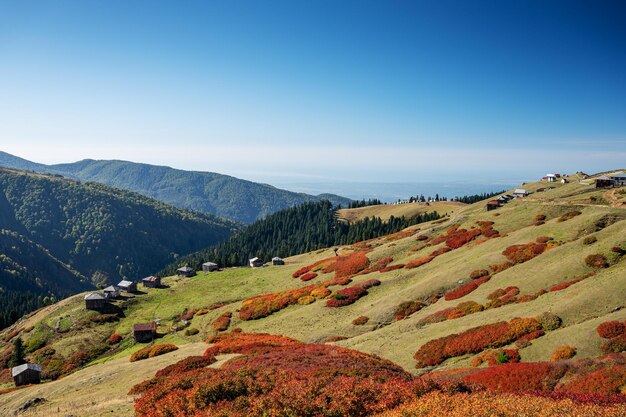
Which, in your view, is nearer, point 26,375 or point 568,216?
point 26,375

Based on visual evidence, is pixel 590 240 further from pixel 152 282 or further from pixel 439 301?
pixel 152 282

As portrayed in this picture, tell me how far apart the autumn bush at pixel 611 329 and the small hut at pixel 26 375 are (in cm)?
7315

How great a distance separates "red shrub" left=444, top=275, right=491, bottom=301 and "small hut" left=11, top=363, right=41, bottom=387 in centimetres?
6251

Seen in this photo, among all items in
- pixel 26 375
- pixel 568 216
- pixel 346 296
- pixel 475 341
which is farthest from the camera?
pixel 568 216

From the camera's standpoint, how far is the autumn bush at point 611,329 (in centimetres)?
2830

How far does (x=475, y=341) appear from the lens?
1340 inches

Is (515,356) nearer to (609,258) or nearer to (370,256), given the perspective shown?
(609,258)

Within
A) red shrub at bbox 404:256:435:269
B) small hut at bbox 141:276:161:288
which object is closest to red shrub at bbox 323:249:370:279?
red shrub at bbox 404:256:435:269

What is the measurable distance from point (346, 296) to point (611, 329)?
37127 mm

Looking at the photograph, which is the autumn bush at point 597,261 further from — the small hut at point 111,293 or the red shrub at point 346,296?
the small hut at point 111,293

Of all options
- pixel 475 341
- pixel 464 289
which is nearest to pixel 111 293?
pixel 464 289

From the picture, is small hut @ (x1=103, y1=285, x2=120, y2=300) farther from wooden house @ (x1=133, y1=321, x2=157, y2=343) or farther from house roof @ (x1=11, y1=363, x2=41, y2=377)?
house roof @ (x1=11, y1=363, x2=41, y2=377)

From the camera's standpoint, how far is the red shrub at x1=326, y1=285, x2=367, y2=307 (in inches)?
2361

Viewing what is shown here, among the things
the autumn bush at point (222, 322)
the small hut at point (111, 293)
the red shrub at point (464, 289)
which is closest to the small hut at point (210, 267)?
the small hut at point (111, 293)
